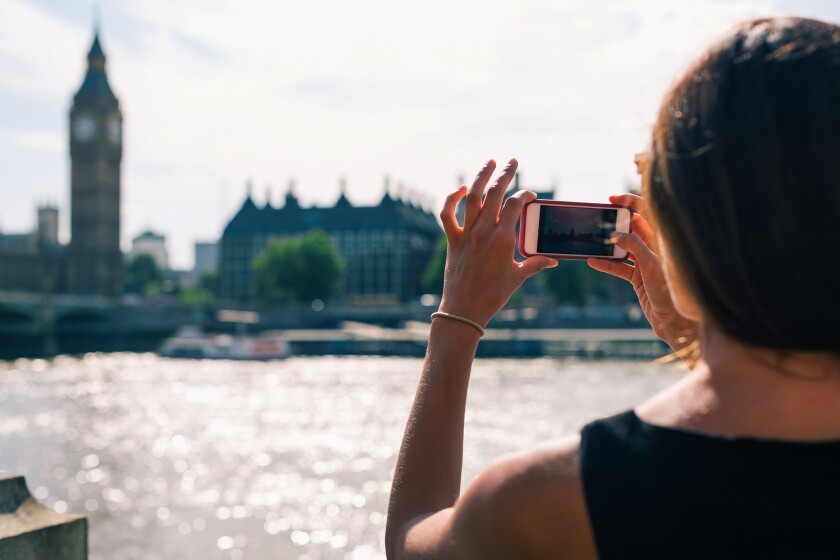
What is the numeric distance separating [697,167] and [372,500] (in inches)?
697

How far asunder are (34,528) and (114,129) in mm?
89626

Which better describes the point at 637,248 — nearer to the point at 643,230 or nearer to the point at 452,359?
the point at 643,230

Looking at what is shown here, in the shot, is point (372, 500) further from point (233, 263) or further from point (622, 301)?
point (233, 263)

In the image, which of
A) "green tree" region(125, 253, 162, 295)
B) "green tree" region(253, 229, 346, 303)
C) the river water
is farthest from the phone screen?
"green tree" region(125, 253, 162, 295)

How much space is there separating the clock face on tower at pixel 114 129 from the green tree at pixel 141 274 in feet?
95.0

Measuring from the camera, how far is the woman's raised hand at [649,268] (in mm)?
1446

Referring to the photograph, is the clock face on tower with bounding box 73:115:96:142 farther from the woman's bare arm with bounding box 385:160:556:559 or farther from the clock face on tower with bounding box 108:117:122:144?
the woman's bare arm with bounding box 385:160:556:559

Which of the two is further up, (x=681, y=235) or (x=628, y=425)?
Result: (x=681, y=235)

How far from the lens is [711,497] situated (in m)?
0.87

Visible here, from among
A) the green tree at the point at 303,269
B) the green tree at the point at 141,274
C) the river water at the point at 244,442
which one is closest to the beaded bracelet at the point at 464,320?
the river water at the point at 244,442

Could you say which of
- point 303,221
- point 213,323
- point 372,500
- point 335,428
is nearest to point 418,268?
point 303,221

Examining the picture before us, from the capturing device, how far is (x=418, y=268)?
87.4 m

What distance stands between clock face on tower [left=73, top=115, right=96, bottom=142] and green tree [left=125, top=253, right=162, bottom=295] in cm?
2979

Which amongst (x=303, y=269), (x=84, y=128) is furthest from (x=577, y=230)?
(x=84, y=128)
